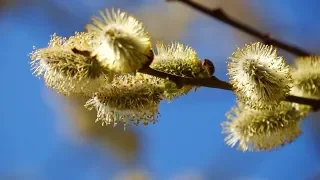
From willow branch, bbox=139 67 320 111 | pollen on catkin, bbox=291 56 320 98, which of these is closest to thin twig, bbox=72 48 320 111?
willow branch, bbox=139 67 320 111

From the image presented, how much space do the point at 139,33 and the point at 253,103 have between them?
0.26 metres

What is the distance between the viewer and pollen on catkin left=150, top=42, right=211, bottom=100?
39.3 inches

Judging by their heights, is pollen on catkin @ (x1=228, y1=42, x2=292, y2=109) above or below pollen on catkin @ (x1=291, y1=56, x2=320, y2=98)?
below

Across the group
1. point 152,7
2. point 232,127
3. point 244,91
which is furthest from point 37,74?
point 152,7

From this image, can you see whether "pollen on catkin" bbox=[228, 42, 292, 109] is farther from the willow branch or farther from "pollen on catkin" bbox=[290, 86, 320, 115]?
"pollen on catkin" bbox=[290, 86, 320, 115]

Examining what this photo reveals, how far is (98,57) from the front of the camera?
34.9 inches

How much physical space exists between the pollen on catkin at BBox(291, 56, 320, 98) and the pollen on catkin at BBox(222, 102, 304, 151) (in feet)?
0.16

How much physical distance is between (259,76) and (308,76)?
8.7 inches

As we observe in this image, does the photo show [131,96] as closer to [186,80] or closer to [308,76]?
[186,80]

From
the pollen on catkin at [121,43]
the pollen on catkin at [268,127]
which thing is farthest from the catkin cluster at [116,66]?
the pollen on catkin at [268,127]

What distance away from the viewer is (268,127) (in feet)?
3.99

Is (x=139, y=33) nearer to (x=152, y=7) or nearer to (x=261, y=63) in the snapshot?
(x=261, y=63)

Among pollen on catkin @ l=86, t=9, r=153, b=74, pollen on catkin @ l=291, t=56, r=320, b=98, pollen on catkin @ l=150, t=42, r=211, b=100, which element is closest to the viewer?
pollen on catkin @ l=86, t=9, r=153, b=74

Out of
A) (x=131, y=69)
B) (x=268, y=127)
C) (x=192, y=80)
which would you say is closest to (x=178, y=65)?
(x=192, y=80)
